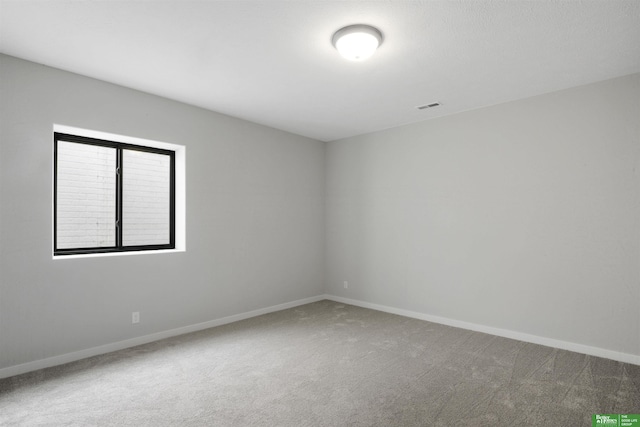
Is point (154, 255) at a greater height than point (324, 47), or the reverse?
point (324, 47)

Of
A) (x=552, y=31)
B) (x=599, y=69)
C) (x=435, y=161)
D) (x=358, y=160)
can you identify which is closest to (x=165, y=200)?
(x=358, y=160)

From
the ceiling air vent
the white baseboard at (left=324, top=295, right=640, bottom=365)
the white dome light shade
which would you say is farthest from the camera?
the ceiling air vent

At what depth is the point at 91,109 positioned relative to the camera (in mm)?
3340

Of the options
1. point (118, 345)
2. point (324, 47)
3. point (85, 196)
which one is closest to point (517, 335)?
point (324, 47)

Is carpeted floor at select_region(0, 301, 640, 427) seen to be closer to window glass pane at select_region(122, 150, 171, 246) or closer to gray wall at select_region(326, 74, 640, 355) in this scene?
gray wall at select_region(326, 74, 640, 355)

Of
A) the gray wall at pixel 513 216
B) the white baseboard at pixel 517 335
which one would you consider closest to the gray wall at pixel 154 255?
the gray wall at pixel 513 216

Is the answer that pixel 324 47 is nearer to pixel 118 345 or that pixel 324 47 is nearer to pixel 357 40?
pixel 357 40

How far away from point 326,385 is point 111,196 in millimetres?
2932

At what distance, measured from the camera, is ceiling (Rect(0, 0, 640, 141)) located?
225 cm

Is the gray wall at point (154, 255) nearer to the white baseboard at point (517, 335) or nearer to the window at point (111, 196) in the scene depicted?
the window at point (111, 196)

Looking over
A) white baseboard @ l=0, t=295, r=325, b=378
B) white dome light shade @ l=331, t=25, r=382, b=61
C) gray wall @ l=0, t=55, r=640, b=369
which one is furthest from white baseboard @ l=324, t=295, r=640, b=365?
white dome light shade @ l=331, t=25, r=382, b=61

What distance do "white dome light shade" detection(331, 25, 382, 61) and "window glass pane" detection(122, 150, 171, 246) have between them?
2626 millimetres

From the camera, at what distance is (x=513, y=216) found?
3.91 metres

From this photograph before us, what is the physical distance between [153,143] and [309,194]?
97.5 inches
